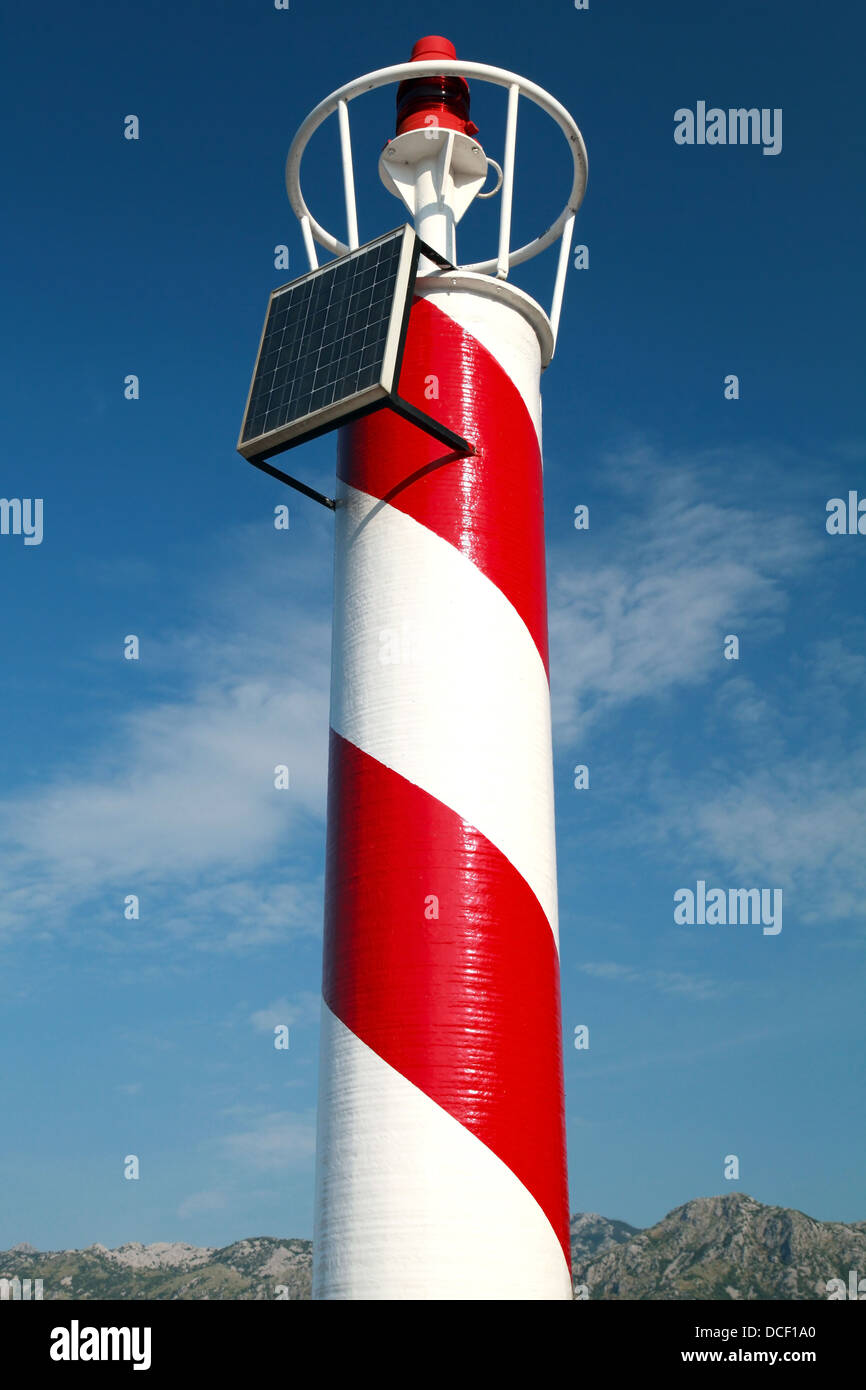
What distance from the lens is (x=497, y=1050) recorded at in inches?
380

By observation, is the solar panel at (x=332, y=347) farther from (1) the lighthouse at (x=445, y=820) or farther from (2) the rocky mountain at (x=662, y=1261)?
(2) the rocky mountain at (x=662, y=1261)

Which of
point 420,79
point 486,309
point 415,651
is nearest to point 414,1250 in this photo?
point 415,651

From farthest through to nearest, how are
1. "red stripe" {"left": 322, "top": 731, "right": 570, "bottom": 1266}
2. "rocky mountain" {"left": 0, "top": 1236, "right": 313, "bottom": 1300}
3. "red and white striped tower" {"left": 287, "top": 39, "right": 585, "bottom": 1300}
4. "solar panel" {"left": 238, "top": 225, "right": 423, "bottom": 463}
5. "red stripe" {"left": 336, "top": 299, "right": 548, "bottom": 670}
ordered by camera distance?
1. "rocky mountain" {"left": 0, "top": 1236, "right": 313, "bottom": 1300}
2. "red stripe" {"left": 336, "top": 299, "right": 548, "bottom": 670}
3. "solar panel" {"left": 238, "top": 225, "right": 423, "bottom": 463}
4. "red stripe" {"left": 322, "top": 731, "right": 570, "bottom": 1266}
5. "red and white striped tower" {"left": 287, "top": 39, "right": 585, "bottom": 1300}

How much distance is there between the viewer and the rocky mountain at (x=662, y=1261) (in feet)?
279

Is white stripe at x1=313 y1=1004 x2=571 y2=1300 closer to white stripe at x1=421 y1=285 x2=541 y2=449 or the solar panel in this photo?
the solar panel

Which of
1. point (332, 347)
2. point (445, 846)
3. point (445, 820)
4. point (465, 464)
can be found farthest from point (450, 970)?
point (332, 347)

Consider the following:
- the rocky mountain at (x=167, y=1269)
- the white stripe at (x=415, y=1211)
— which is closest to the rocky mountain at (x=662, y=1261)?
the rocky mountain at (x=167, y=1269)

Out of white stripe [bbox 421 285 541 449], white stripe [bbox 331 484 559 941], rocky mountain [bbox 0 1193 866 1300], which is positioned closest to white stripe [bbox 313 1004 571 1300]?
white stripe [bbox 331 484 559 941]

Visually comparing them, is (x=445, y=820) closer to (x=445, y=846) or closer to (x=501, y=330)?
(x=445, y=846)

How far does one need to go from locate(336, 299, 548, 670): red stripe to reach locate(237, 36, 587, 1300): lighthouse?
2cm

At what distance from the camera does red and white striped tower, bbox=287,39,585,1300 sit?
30.4ft

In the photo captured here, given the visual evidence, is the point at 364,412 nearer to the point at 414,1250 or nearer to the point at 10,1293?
the point at 414,1250

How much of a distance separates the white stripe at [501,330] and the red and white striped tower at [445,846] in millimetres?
23
